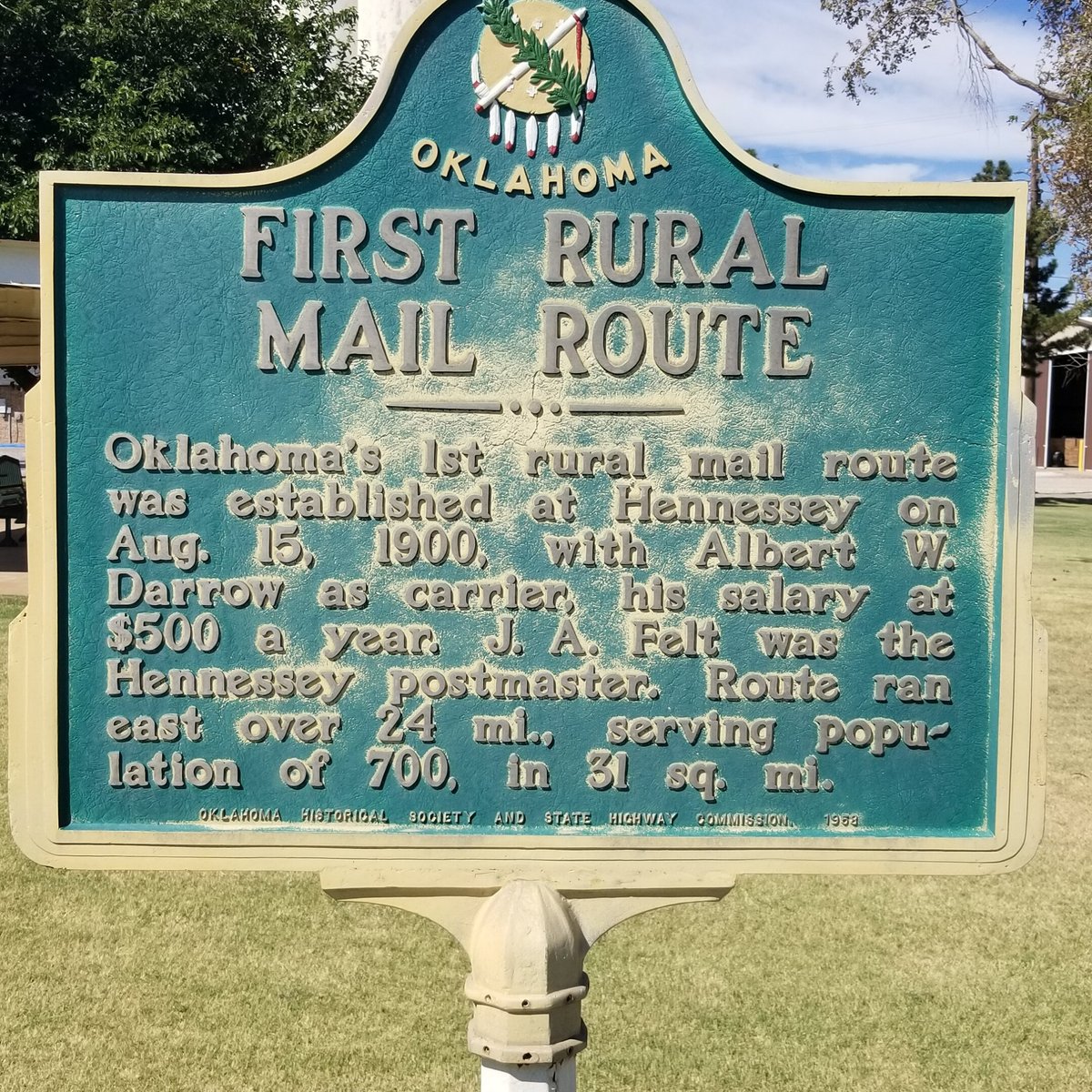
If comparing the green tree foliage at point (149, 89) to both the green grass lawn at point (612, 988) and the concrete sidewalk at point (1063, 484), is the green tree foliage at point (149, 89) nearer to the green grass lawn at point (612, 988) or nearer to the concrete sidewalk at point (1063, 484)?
the green grass lawn at point (612, 988)

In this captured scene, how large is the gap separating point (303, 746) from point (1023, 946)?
348 cm

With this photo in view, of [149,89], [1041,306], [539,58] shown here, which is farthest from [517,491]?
[1041,306]

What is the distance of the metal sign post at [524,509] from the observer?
2723 millimetres

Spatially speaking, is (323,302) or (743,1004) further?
(743,1004)

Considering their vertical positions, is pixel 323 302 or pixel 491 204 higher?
pixel 491 204

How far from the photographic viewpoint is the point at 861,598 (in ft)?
9.06

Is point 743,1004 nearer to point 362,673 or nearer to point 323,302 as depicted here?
point 362,673

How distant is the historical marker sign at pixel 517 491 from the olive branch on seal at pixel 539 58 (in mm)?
20

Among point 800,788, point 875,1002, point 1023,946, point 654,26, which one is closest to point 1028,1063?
point 875,1002

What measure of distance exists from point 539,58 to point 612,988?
333 cm

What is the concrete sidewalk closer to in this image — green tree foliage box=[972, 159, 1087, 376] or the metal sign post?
green tree foliage box=[972, 159, 1087, 376]

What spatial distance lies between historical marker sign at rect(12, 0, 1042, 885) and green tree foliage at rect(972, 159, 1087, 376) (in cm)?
3145

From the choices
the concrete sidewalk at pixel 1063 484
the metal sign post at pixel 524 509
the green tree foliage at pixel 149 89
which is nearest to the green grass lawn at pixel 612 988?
the metal sign post at pixel 524 509

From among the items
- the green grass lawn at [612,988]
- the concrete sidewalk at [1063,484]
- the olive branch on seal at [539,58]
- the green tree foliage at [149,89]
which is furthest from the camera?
the concrete sidewalk at [1063,484]
